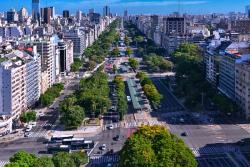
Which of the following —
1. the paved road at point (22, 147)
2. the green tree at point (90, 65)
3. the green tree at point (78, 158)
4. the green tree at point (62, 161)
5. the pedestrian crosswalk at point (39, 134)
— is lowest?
the paved road at point (22, 147)

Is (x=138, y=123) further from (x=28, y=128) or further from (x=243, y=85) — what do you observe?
(x=243, y=85)

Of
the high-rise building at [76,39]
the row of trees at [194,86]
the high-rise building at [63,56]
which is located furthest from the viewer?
the high-rise building at [76,39]

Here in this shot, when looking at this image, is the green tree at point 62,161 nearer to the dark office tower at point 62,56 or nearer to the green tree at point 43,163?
the green tree at point 43,163

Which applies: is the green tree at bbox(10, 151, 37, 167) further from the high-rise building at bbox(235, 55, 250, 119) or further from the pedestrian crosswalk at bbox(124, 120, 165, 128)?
the high-rise building at bbox(235, 55, 250, 119)

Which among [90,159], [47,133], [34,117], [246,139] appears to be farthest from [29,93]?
[246,139]

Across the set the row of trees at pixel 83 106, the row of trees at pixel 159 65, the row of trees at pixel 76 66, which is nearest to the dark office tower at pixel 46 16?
the row of trees at pixel 76 66

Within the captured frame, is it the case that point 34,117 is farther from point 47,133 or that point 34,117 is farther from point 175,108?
point 175,108
